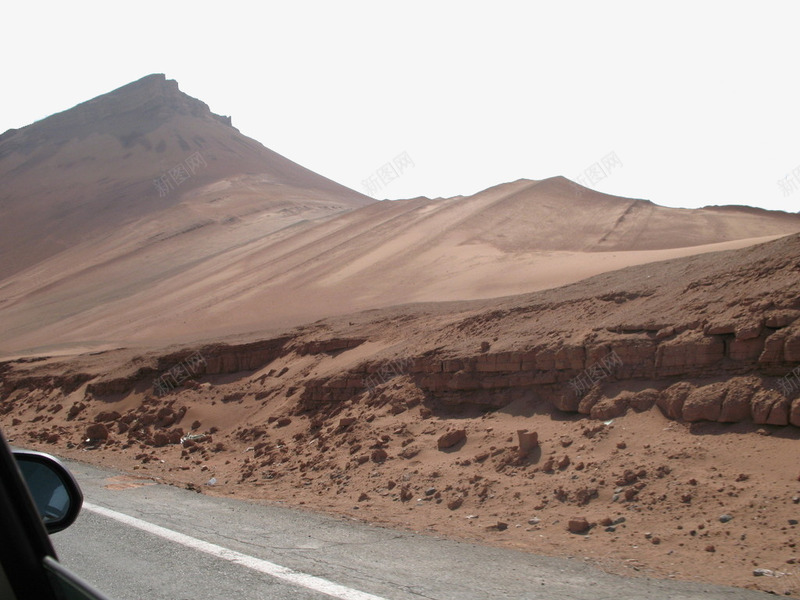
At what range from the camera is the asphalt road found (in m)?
5.22

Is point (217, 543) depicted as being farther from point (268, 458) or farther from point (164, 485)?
point (268, 458)

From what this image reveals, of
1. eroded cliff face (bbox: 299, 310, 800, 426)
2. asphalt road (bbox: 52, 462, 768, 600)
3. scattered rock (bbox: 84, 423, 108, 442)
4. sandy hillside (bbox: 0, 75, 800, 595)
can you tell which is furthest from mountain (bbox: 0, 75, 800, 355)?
asphalt road (bbox: 52, 462, 768, 600)

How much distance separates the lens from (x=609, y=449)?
8656 mm

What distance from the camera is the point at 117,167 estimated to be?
79.2m

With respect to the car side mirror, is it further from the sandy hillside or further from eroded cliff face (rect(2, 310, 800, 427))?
eroded cliff face (rect(2, 310, 800, 427))

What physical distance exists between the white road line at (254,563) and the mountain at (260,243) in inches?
622

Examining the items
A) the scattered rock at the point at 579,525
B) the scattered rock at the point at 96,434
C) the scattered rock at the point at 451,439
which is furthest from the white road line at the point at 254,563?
the scattered rock at the point at 96,434

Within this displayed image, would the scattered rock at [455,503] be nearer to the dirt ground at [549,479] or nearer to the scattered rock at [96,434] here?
the dirt ground at [549,479]

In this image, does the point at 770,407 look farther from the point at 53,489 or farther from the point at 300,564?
the point at 53,489

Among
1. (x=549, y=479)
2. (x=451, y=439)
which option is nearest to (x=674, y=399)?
(x=549, y=479)

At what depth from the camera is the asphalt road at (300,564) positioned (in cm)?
522

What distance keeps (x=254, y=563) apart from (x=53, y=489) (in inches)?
140

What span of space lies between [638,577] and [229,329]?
21.4m

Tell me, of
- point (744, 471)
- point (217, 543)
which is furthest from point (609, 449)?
point (217, 543)
